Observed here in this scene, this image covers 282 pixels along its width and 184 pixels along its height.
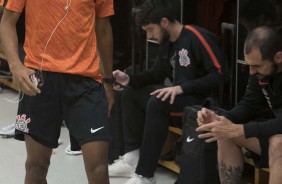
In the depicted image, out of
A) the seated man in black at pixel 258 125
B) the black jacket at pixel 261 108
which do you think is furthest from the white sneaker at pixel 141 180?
the black jacket at pixel 261 108

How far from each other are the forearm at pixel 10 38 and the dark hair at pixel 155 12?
1.16m

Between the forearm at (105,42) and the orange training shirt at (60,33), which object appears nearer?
the orange training shirt at (60,33)

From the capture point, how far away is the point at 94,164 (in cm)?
279

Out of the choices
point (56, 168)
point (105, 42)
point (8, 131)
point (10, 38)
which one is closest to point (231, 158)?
point (105, 42)

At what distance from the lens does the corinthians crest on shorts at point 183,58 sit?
3715 millimetres

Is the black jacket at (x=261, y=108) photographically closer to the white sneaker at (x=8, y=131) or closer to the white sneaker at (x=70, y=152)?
the white sneaker at (x=70, y=152)

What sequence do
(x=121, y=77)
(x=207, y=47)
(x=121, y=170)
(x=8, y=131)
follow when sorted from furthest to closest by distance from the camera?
(x=8, y=131), (x=121, y=170), (x=121, y=77), (x=207, y=47)

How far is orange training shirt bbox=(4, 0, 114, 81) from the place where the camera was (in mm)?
2771

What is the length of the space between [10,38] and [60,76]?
9.9 inches

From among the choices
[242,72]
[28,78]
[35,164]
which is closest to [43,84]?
[28,78]

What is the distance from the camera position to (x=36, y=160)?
115 inches

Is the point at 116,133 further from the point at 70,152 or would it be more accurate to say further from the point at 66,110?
the point at 66,110

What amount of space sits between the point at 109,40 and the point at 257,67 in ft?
2.26

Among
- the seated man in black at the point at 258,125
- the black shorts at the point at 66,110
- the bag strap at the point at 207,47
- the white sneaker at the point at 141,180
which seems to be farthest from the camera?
the white sneaker at the point at 141,180
